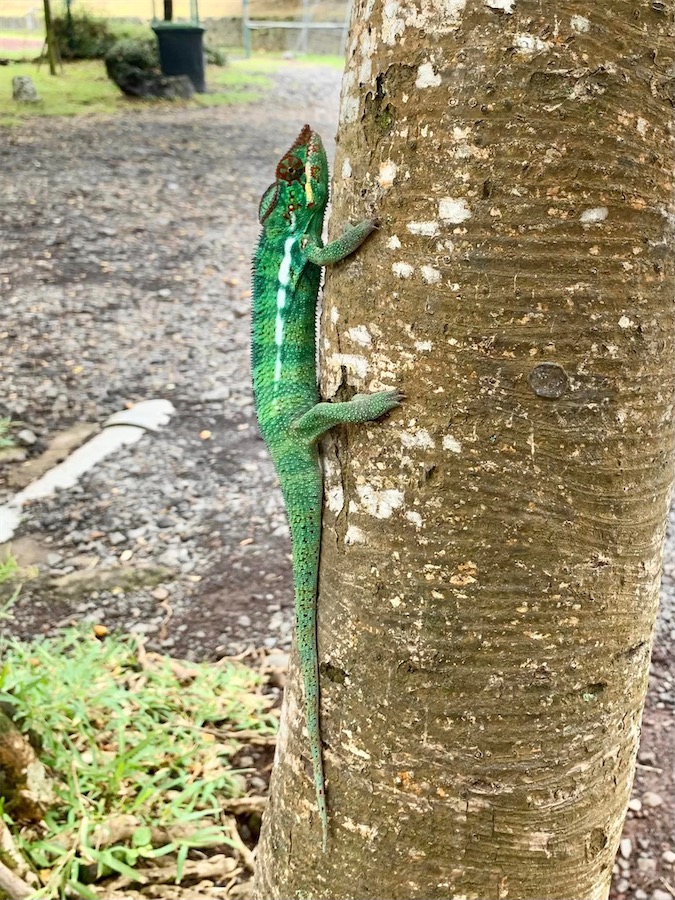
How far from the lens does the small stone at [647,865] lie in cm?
251

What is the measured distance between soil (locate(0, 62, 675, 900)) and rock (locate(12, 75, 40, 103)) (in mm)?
3098

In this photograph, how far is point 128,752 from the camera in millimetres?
2541

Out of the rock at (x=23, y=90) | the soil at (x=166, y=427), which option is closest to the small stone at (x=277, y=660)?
the soil at (x=166, y=427)

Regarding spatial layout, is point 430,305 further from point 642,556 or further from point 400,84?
point 642,556

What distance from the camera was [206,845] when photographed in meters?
2.45

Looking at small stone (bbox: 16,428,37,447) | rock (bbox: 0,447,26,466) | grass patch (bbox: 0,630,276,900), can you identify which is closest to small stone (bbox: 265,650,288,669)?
grass patch (bbox: 0,630,276,900)

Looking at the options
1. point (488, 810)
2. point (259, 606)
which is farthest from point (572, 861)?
point (259, 606)

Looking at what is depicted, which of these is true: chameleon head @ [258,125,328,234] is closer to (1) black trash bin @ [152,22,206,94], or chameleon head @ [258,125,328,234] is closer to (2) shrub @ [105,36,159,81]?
(1) black trash bin @ [152,22,206,94]

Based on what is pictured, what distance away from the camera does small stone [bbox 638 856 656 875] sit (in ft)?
8.22

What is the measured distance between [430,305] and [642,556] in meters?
0.58

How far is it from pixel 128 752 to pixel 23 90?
540 inches

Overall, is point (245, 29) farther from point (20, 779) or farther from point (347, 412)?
point (347, 412)

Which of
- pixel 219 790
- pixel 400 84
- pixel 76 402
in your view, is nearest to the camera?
pixel 400 84

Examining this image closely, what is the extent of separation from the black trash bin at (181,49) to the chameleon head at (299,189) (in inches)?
556
